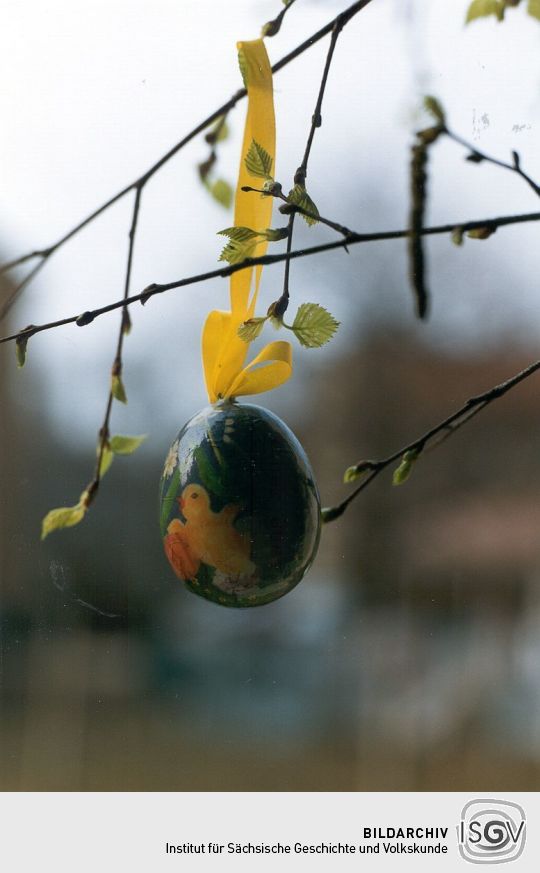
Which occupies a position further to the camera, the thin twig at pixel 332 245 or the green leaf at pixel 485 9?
the green leaf at pixel 485 9

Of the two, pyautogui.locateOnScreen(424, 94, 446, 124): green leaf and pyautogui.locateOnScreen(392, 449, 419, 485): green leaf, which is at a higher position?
pyautogui.locateOnScreen(424, 94, 446, 124): green leaf

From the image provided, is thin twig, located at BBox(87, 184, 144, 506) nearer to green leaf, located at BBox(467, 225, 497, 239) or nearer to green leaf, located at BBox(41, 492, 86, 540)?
green leaf, located at BBox(41, 492, 86, 540)

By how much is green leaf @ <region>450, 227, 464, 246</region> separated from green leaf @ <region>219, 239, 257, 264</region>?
2.5 inches

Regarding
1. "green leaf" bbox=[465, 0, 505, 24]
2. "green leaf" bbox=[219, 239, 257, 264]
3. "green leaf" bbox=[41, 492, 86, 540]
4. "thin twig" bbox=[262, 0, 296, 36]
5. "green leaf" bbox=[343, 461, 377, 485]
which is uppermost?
"green leaf" bbox=[465, 0, 505, 24]

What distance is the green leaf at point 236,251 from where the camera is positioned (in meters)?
0.28

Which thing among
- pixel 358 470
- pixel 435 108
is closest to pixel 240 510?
pixel 358 470

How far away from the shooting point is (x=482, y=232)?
0.29 m

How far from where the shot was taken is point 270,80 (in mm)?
323

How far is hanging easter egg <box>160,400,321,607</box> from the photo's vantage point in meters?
0.31

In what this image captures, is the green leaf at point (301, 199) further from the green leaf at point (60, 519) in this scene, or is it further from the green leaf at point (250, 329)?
the green leaf at point (60, 519)

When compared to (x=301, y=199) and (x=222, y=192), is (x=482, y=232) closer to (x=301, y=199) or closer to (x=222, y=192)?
(x=301, y=199)

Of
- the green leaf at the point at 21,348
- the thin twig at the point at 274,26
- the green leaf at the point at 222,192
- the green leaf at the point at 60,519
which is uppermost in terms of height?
the thin twig at the point at 274,26
